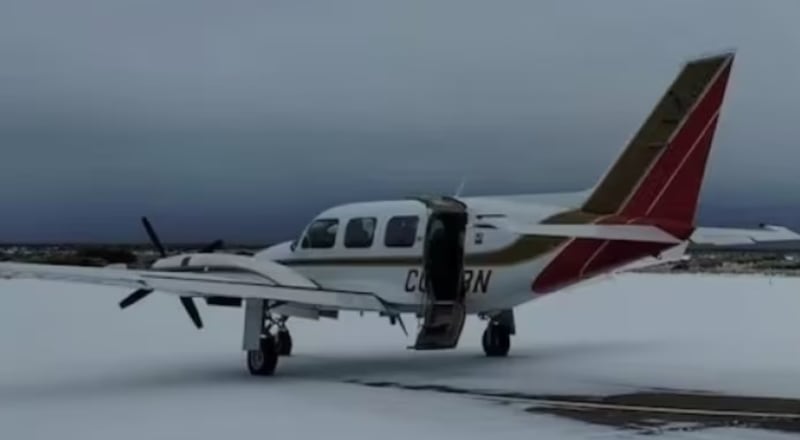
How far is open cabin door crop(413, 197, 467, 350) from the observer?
19.4 metres

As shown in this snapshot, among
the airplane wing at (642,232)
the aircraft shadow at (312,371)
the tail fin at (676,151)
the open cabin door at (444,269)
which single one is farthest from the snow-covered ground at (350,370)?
the tail fin at (676,151)

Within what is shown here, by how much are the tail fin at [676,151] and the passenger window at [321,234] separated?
5.03 meters

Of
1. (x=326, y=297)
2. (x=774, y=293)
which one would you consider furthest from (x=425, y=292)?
(x=774, y=293)

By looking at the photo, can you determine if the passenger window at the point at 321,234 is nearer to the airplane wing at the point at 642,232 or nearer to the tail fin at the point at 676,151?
the airplane wing at the point at 642,232

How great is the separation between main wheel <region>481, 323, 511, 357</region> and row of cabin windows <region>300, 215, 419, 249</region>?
257cm

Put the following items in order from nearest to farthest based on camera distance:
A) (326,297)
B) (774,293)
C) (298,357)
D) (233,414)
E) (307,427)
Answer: (307,427) < (233,414) < (326,297) < (298,357) < (774,293)

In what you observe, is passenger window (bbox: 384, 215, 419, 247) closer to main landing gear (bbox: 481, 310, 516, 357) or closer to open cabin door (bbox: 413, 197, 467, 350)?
open cabin door (bbox: 413, 197, 467, 350)

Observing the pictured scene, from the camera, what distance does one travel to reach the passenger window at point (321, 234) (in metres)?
21.4

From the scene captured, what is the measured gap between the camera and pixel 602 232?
16781 millimetres

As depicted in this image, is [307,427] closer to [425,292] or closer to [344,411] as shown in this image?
[344,411]

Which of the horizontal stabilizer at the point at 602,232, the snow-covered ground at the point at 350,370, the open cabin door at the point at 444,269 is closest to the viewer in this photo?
the snow-covered ground at the point at 350,370

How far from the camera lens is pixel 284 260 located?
22.0 metres

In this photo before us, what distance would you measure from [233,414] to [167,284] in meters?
4.64

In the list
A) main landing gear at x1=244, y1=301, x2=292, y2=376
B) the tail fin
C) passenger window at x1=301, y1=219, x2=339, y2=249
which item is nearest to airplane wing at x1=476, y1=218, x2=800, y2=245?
the tail fin
